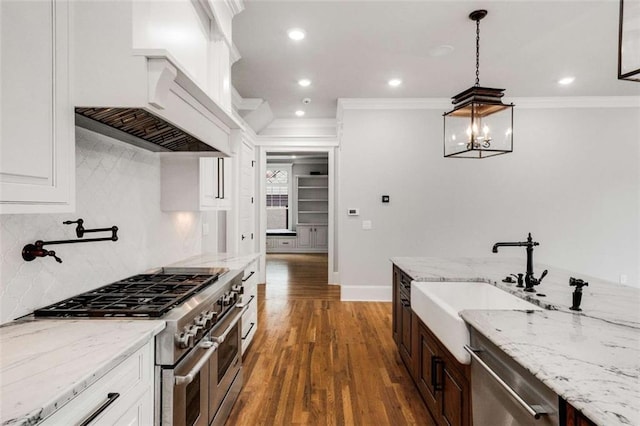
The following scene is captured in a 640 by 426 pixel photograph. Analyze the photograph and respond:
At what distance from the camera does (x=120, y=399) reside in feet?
3.53

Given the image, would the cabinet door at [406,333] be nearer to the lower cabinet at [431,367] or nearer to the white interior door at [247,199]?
the lower cabinet at [431,367]

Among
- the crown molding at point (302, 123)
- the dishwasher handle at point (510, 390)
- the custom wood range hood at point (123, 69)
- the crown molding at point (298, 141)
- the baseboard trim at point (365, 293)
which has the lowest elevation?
the baseboard trim at point (365, 293)

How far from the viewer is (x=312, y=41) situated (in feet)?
10.5

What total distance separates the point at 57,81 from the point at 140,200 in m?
1.15

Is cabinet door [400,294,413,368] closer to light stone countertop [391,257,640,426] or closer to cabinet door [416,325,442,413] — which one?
cabinet door [416,325,442,413]

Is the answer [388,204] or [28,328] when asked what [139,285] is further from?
[388,204]

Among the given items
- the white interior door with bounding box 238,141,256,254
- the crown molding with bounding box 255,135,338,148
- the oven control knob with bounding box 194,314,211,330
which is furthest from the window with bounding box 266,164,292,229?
the oven control knob with bounding box 194,314,211,330

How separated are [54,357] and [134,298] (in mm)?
593

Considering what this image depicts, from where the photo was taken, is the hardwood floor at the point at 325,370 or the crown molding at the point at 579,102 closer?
the hardwood floor at the point at 325,370

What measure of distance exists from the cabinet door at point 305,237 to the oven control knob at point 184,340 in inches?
345

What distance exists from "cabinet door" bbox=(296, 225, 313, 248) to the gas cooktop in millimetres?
8093

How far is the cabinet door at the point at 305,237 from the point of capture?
10250 mm

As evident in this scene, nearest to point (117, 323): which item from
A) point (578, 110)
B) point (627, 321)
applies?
point (627, 321)

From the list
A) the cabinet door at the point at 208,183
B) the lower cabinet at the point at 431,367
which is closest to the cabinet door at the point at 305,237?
the lower cabinet at the point at 431,367
